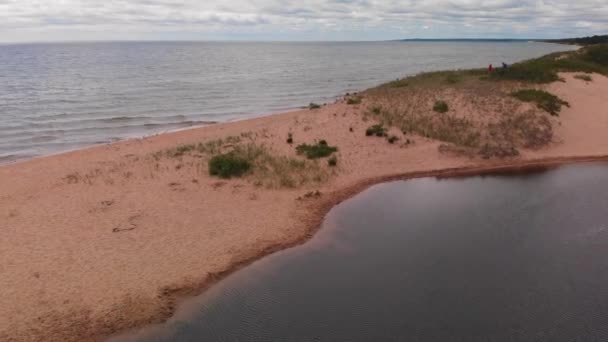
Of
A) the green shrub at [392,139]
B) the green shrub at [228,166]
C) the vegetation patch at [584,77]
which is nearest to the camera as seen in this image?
the green shrub at [228,166]

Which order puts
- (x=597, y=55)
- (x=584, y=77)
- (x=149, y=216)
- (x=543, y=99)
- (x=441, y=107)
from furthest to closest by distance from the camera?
(x=597, y=55) → (x=584, y=77) → (x=441, y=107) → (x=543, y=99) → (x=149, y=216)

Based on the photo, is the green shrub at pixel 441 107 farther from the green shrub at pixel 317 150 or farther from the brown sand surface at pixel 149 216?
the green shrub at pixel 317 150

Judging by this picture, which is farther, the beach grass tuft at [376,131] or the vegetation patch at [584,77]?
the vegetation patch at [584,77]

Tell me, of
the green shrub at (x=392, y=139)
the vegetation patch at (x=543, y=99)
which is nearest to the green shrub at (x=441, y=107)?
the vegetation patch at (x=543, y=99)

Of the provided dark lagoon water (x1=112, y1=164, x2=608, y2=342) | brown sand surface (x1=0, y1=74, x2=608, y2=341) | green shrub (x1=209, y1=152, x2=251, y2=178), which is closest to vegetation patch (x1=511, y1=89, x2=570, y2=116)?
brown sand surface (x1=0, y1=74, x2=608, y2=341)

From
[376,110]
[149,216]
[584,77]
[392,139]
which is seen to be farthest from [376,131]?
[584,77]

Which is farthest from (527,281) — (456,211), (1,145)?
(1,145)

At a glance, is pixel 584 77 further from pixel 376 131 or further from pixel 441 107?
pixel 376 131
